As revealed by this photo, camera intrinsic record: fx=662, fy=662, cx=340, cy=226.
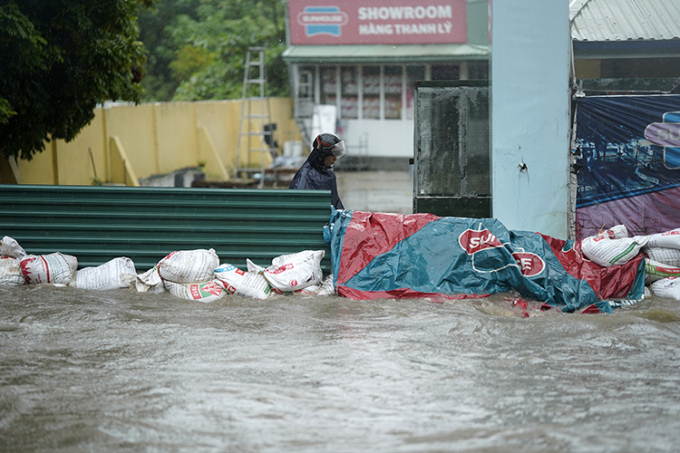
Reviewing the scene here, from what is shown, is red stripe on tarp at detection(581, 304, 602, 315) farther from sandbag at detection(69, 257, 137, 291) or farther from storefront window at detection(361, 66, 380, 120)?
storefront window at detection(361, 66, 380, 120)

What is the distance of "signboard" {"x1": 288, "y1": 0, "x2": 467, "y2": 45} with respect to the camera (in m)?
20.7

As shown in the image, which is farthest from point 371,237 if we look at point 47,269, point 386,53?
point 386,53

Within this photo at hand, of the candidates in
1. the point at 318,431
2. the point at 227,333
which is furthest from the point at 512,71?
the point at 318,431

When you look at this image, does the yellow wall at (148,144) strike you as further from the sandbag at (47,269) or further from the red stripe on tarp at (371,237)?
the red stripe on tarp at (371,237)

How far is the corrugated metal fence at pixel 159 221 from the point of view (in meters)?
5.98

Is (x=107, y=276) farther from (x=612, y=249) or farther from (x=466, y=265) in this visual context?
(x=612, y=249)

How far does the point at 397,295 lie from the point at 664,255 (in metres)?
2.27

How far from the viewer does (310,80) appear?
72.8ft

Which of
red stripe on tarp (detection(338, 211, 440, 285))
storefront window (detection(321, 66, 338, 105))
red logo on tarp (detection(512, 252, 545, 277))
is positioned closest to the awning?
storefront window (detection(321, 66, 338, 105))

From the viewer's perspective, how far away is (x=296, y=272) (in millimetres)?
5641

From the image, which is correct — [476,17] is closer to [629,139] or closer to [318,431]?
[629,139]

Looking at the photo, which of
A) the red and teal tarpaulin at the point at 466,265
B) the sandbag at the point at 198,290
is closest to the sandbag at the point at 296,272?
the red and teal tarpaulin at the point at 466,265

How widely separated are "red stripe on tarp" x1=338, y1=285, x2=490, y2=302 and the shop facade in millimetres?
15670

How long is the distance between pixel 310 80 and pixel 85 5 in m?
15.0
